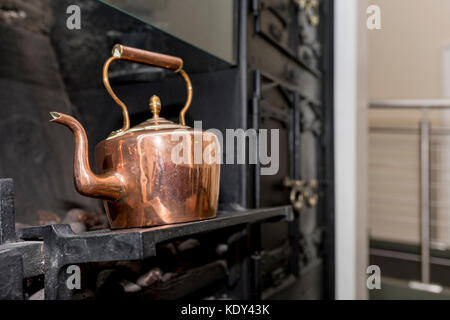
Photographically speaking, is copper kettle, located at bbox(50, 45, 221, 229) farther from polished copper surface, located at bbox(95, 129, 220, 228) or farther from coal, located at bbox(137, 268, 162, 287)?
coal, located at bbox(137, 268, 162, 287)

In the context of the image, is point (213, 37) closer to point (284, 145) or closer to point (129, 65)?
point (129, 65)

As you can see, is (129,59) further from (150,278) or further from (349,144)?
(349,144)

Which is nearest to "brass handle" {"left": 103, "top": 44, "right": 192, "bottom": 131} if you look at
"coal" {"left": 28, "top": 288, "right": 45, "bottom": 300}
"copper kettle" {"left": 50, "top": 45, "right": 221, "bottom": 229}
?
"copper kettle" {"left": 50, "top": 45, "right": 221, "bottom": 229}

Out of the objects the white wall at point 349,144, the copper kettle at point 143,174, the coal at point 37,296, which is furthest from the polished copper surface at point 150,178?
the white wall at point 349,144

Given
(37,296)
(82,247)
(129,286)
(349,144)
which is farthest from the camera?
(349,144)

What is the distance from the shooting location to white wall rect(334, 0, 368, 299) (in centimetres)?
170

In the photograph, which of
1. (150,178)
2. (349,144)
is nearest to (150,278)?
(150,178)

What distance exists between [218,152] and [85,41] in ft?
1.87

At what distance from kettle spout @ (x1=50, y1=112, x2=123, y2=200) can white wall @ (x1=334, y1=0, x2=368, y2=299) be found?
1.35 meters

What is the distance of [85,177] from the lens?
542 mm

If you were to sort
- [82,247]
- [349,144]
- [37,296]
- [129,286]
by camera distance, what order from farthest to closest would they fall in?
[349,144], [129,286], [37,296], [82,247]

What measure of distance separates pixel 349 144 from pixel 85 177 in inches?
55.0

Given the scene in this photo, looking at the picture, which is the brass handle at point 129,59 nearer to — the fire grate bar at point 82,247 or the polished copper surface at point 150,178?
the polished copper surface at point 150,178
